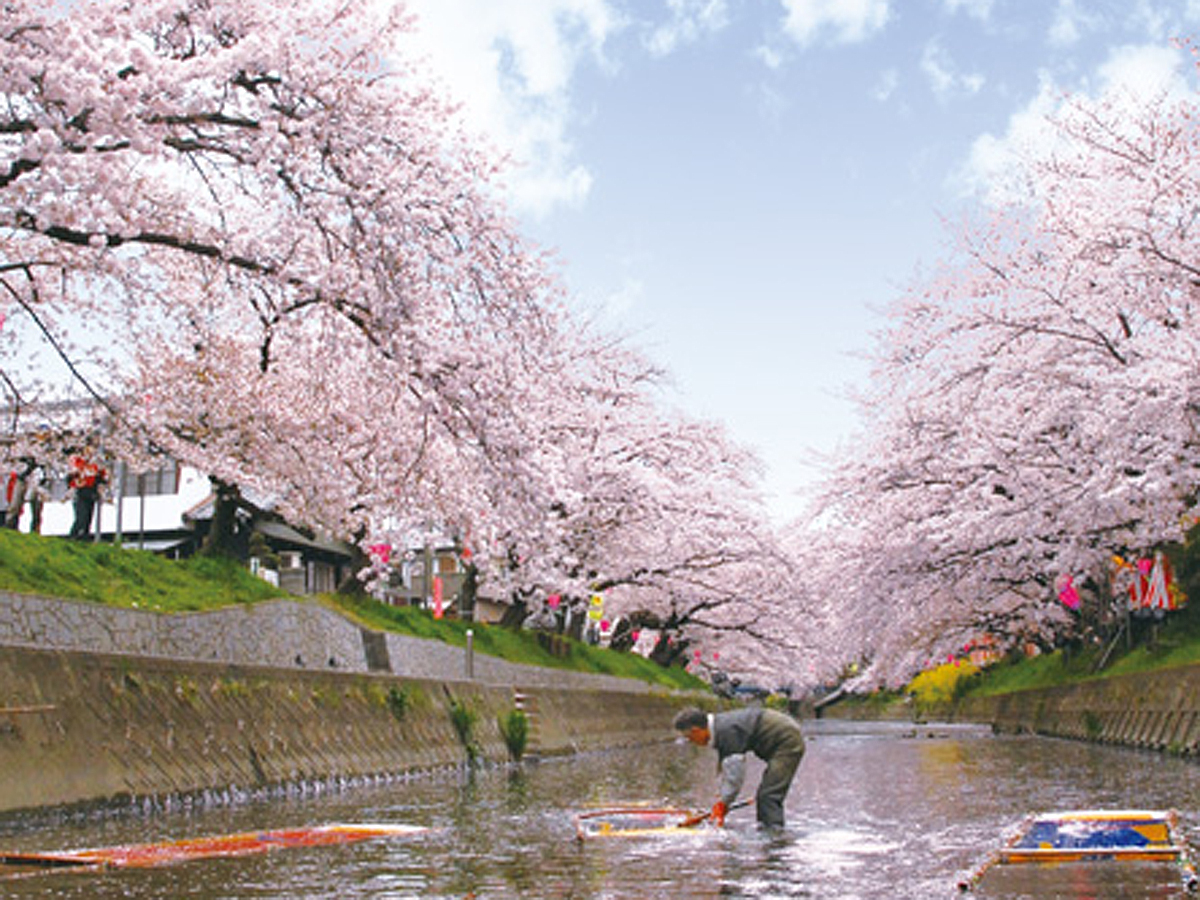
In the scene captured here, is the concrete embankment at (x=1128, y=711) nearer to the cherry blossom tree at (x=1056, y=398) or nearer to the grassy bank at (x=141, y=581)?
the cherry blossom tree at (x=1056, y=398)

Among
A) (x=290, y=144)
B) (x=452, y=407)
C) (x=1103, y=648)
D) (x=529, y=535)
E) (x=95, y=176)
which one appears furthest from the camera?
(x=1103, y=648)

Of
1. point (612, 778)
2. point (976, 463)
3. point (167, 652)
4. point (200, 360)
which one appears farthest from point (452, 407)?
point (976, 463)

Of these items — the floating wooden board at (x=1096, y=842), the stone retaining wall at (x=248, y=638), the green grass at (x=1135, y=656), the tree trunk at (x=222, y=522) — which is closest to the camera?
the floating wooden board at (x=1096, y=842)

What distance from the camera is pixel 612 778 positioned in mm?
18203

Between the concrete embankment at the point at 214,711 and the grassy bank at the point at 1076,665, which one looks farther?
the grassy bank at the point at 1076,665

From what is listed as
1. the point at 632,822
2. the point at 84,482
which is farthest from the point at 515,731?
the point at 632,822

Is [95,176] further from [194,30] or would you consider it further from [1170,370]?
[1170,370]

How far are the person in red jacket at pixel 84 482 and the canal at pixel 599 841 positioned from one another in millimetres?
7971

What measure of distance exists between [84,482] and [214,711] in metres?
9.92

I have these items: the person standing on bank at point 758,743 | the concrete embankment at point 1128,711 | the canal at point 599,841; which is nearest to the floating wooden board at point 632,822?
the canal at point 599,841

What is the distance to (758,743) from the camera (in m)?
10.5

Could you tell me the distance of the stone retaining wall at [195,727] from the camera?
392 inches

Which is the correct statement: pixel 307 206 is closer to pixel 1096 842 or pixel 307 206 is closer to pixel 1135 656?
pixel 1096 842

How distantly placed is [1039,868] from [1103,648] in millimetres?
26995
